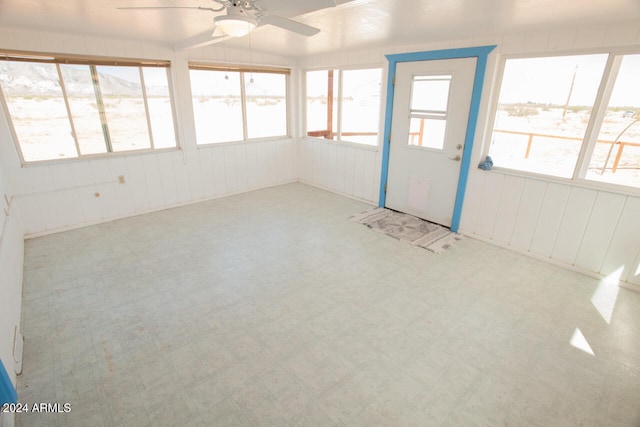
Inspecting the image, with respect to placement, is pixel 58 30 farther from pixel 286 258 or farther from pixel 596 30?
pixel 596 30

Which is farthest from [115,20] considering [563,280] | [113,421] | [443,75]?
[563,280]

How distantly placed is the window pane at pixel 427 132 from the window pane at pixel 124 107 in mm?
3605

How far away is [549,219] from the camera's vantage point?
3.12 m

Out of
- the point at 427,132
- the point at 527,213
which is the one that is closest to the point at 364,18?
the point at 427,132

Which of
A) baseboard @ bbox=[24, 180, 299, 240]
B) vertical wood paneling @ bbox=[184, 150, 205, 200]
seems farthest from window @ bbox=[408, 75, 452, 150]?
vertical wood paneling @ bbox=[184, 150, 205, 200]

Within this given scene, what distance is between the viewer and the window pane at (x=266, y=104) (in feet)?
17.1

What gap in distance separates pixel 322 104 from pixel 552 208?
3.80 meters

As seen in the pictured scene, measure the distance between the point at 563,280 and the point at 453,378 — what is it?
5.98ft

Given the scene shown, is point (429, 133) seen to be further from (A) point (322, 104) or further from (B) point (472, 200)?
(A) point (322, 104)

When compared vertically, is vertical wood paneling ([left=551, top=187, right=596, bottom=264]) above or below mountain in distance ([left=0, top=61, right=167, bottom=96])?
below

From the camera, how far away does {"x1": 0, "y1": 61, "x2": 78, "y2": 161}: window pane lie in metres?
3.28

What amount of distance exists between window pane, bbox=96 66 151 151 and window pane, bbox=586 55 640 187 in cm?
512

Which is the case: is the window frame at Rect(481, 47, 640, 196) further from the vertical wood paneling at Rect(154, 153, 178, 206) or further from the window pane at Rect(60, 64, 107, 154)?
the window pane at Rect(60, 64, 107, 154)

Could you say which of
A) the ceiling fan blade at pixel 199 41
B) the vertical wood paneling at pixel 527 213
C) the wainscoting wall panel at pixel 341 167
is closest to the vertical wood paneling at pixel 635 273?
the vertical wood paneling at pixel 527 213
